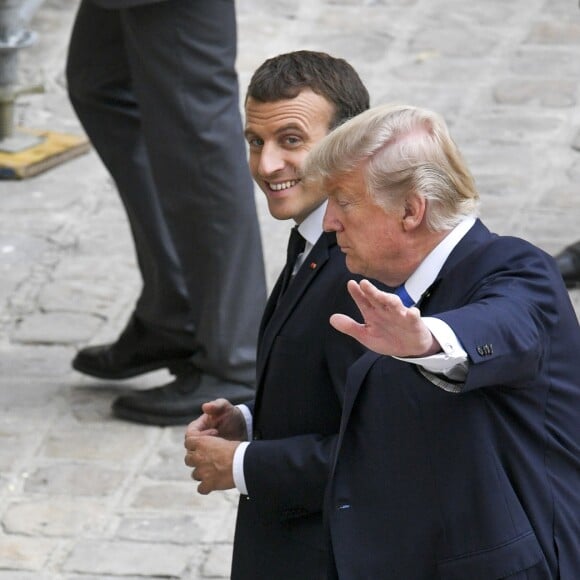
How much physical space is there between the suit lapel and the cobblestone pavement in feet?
4.89

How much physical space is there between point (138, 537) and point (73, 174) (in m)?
3.13

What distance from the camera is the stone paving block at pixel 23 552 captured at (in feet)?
14.1

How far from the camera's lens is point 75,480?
4.78 m

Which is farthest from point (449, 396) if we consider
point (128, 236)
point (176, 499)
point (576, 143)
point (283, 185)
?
point (576, 143)

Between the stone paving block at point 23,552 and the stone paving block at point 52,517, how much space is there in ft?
0.13

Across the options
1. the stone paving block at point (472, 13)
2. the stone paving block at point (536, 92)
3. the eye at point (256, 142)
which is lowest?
the stone paving block at point (472, 13)

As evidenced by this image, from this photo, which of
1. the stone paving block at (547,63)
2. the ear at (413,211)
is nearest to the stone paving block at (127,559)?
the ear at (413,211)

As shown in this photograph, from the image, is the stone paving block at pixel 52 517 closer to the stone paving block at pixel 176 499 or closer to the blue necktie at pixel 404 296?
the stone paving block at pixel 176 499

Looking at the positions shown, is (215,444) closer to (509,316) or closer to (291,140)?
(291,140)

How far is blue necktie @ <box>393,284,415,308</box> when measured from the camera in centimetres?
241

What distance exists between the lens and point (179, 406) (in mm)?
5039

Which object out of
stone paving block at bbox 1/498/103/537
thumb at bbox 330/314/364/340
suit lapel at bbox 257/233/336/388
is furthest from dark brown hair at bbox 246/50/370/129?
stone paving block at bbox 1/498/103/537

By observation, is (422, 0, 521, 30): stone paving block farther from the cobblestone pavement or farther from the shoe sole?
the shoe sole

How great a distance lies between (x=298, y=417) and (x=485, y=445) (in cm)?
60
